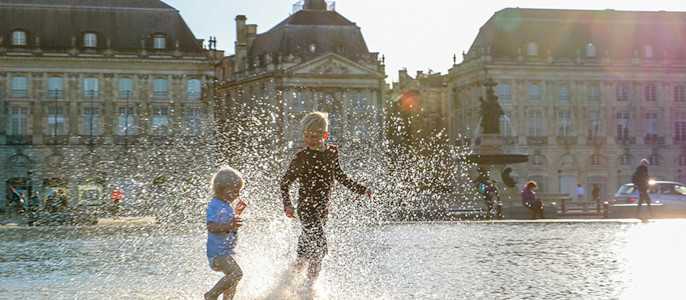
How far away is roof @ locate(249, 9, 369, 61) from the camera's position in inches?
2933

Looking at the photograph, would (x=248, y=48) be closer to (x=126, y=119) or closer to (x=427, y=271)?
(x=126, y=119)

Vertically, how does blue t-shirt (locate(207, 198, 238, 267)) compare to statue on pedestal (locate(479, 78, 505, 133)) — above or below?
below

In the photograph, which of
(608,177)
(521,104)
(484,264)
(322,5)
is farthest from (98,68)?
(484,264)

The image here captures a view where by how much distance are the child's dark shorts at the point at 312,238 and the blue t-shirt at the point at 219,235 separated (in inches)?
54.0

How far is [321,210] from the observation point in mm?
8438

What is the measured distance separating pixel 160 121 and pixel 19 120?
10.2 metres

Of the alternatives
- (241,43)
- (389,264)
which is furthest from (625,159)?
(389,264)

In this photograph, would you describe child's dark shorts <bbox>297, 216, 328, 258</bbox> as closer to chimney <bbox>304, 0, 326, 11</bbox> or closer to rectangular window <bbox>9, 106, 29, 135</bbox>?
rectangular window <bbox>9, 106, 29, 135</bbox>

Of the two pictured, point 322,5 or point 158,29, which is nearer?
point 158,29

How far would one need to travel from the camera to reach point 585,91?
78.2 metres

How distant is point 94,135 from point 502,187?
43158mm

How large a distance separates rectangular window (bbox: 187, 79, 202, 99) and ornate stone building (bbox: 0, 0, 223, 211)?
0.08m

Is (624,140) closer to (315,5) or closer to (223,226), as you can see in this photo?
(315,5)

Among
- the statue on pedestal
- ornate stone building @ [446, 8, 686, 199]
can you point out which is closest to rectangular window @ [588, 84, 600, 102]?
ornate stone building @ [446, 8, 686, 199]
